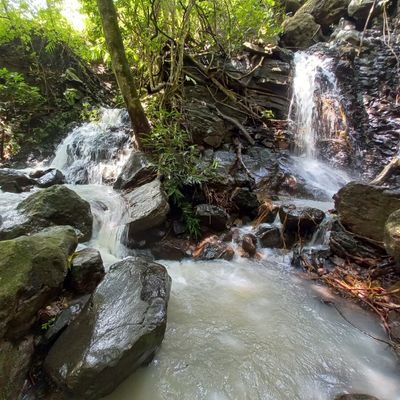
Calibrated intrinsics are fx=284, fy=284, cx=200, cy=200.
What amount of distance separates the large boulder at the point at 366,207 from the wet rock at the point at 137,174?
9.61 feet

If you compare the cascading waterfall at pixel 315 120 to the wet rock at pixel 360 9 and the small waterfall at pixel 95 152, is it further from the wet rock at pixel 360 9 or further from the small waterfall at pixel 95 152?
the wet rock at pixel 360 9

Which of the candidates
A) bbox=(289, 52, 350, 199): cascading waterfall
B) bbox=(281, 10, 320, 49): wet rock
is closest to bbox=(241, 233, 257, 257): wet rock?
bbox=(289, 52, 350, 199): cascading waterfall

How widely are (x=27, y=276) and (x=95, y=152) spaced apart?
454 cm

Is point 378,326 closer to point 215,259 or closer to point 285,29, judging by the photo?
point 215,259

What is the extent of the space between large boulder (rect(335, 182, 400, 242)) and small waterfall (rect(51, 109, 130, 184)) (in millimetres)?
4174

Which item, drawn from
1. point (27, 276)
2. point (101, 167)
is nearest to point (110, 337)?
point (27, 276)

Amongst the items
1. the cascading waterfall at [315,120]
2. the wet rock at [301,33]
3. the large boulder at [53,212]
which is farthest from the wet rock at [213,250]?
the wet rock at [301,33]

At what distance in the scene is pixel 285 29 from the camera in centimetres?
1121

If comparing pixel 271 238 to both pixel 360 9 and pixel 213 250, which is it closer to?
pixel 213 250

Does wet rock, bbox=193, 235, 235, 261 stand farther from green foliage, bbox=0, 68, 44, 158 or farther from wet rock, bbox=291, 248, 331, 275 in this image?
green foliage, bbox=0, 68, 44, 158

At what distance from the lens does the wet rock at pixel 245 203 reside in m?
4.76

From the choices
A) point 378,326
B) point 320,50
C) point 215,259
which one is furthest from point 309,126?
point 378,326

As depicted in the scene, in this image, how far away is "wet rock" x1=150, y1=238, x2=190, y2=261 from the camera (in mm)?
3971

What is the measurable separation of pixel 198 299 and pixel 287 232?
73.8 inches
